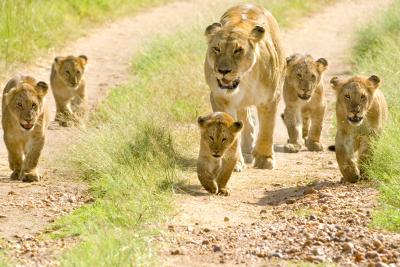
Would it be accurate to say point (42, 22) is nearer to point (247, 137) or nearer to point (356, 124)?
point (247, 137)

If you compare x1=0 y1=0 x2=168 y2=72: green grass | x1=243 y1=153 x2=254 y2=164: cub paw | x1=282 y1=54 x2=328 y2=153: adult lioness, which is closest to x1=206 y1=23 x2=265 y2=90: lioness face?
x1=243 y1=153 x2=254 y2=164: cub paw

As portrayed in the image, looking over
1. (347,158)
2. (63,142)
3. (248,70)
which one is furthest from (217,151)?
(63,142)

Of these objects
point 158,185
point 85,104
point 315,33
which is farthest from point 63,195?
point 315,33

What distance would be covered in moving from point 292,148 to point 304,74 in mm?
759

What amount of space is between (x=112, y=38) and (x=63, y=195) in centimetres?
989

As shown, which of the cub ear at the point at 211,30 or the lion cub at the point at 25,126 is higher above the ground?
the cub ear at the point at 211,30

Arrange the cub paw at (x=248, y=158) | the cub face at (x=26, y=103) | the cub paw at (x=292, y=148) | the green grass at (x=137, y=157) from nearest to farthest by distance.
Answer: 1. the green grass at (x=137, y=157)
2. the cub face at (x=26, y=103)
3. the cub paw at (x=248, y=158)
4. the cub paw at (x=292, y=148)

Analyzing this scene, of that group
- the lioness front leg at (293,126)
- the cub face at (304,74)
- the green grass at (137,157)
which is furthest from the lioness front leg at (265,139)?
the lioness front leg at (293,126)

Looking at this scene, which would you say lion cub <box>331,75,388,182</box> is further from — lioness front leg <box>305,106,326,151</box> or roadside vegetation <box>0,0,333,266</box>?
lioness front leg <box>305,106,326,151</box>

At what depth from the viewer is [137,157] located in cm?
945

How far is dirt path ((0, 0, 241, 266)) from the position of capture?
7555 mm

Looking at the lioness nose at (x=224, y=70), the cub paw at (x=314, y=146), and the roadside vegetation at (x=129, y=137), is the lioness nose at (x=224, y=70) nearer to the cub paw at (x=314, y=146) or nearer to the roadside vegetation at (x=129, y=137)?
A: the roadside vegetation at (x=129, y=137)

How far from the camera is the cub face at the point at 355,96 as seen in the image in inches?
355

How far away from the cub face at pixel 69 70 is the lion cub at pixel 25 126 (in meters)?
2.93
